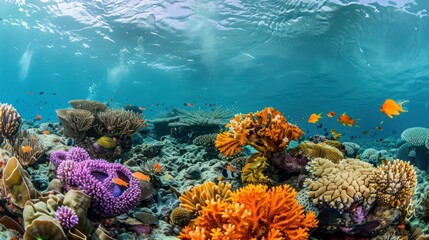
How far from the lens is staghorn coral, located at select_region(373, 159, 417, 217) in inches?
171

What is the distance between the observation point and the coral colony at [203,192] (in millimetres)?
Result: 3416

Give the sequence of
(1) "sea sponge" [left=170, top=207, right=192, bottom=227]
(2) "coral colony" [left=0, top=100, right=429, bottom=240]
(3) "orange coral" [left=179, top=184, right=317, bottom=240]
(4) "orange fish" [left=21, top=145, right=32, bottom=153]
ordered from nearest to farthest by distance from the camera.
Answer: (3) "orange coral" [left=179, top=184, right=317, bottom=240]
(2) "coral colony" [left=0, top=100, right=429, bottom=240]
(1) "sea sponge" [left=170, top=207, right=192, bottom=227]
(4) "orange fish" [left=21, top=145, right=32, bottom=153]

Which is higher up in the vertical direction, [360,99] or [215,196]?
[360,99]

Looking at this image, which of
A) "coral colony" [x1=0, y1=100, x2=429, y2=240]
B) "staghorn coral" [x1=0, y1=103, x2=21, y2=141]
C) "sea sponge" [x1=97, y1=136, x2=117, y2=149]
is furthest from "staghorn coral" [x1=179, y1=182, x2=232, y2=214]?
"staghorn coral" [x1=0, y1=103, x2=21, y2=141]

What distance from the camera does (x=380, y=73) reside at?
1258 inches

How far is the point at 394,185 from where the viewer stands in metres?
4.32

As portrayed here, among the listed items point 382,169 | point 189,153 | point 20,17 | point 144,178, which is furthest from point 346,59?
point 20,17

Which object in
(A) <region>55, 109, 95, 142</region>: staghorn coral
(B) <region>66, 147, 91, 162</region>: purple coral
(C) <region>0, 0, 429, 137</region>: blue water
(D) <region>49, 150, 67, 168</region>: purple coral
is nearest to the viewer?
(B) <region>66, 147, 91, 162</region>: purple coral

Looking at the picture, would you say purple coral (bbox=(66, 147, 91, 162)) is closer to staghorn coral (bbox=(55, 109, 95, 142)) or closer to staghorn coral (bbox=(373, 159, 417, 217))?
staghorn coral (bbox=(55, 109, 95, 142))

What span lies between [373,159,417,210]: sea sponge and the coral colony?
0.05 ft

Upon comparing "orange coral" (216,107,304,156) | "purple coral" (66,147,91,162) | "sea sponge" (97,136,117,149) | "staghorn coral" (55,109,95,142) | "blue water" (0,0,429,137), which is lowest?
"purple coral" (66,147,91,162)

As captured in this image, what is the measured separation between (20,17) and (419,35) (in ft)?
124

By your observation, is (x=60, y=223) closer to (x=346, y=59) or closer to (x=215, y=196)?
(x=215, y=196)

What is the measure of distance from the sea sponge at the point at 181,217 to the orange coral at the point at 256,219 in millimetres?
922
